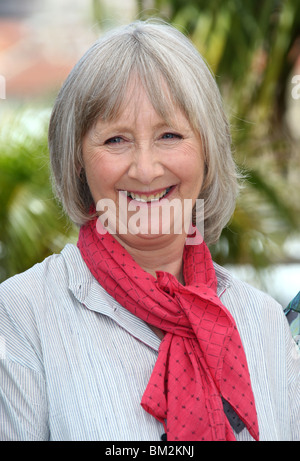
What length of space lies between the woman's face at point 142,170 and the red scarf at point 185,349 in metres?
0.08

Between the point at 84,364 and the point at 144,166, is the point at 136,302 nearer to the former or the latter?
the point at 84,364

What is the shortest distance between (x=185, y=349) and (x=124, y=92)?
56 centimetres

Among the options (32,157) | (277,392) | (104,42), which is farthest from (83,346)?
(32,157)

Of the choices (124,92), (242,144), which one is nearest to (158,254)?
(124,92)

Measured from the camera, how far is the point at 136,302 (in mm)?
1504

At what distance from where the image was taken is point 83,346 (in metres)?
1.46

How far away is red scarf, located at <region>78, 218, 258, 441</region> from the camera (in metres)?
1.41

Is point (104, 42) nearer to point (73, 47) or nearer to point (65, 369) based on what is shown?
point (65, 369)

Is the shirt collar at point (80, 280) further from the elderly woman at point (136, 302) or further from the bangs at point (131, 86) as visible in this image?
the bangs at point (131, 86)

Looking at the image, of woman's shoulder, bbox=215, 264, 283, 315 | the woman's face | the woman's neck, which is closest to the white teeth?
the woman's face
